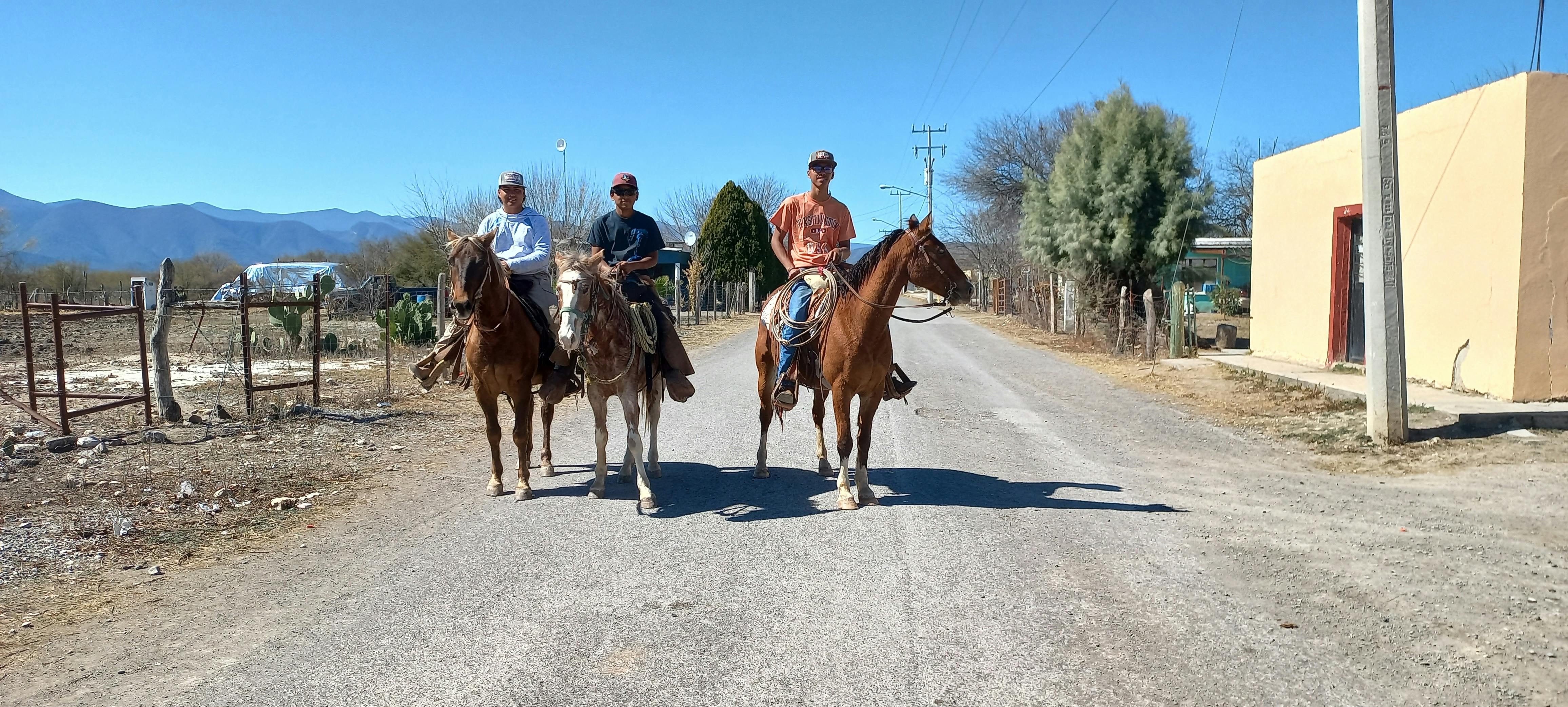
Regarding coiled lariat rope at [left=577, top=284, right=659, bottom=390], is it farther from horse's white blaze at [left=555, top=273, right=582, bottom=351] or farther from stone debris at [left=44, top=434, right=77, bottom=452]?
stone debris at [left=44, top=434, right=77, bottom=452]

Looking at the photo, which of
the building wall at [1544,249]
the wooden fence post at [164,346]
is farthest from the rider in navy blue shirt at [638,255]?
the building wall at [1544,249]

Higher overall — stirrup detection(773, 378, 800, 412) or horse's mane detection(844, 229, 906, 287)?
horse's mane detection(844, 229, 906, 287)

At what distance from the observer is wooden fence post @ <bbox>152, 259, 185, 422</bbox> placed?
9641 millimetres

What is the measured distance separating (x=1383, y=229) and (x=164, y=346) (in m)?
12.3

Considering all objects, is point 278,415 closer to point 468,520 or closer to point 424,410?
point 424,410

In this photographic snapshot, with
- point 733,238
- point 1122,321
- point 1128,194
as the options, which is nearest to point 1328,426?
point 1122,321

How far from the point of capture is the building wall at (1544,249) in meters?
9.12

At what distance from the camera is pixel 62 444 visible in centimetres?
823

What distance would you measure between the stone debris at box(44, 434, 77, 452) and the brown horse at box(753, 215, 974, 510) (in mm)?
7035

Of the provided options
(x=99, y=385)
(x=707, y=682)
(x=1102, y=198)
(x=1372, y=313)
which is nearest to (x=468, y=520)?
(x=707, y=682)

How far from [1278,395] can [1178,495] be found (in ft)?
20.5

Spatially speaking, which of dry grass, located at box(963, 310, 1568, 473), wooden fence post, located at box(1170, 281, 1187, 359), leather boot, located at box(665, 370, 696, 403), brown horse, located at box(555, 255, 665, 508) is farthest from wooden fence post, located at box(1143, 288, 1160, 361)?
brown horse, located at box(555, 255, 665, 508)

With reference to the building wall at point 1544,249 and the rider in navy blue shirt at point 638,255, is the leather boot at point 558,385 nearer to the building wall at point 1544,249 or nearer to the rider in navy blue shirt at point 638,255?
the rider in navy blue shirt at point 638,255

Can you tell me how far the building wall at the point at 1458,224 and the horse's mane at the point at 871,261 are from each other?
285 inches
